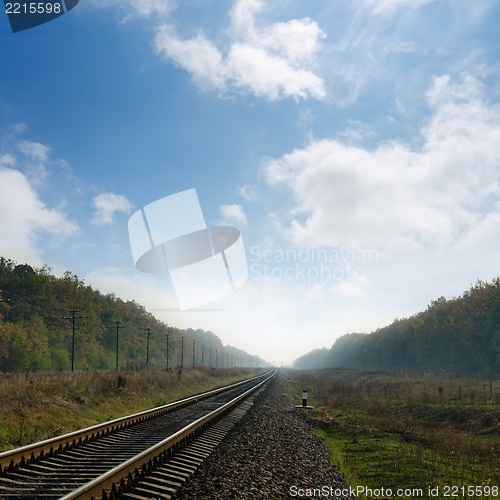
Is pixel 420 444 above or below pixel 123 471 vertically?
below

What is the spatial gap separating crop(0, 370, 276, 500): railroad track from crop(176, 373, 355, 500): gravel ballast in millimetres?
382

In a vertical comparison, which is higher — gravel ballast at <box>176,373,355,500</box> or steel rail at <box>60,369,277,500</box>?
steel rail at <box>60,369,277,500</box>

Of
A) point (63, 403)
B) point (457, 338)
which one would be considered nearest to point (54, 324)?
point (63, 403)

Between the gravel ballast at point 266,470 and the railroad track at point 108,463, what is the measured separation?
0.38 metres

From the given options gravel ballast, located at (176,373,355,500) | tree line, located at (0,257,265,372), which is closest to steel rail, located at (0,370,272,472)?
gravel ballast, located at (176,373,355,500)

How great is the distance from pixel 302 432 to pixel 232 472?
6997 millimetres

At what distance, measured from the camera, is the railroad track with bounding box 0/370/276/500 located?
5.92 meters

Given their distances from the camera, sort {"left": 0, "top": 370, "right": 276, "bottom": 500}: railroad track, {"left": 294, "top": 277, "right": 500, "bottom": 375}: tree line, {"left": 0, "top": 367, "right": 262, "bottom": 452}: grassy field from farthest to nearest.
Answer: {"left": 294, "top": 277, "right": 500, "bottom": 375}: tree line < {"left": 0, "top": 367, "right": 262, "bottom": 452}: grassy field < {"left": 0, "top": 370, "right": 276, "bottom": 500}: railroad track

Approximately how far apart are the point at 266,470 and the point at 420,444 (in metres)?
7.14

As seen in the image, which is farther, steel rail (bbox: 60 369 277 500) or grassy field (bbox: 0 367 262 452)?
grassy field (bbox: 0 367 262 452)

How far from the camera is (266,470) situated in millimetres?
7980

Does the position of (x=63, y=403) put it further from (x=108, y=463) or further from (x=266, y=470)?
(x=266, y=470)

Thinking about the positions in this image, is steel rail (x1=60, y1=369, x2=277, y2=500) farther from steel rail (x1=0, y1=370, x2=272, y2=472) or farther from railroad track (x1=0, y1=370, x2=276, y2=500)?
steel rail (x1=0, y1=370, x2=272, y2=472)

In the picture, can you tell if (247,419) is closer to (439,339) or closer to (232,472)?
(232,472)
